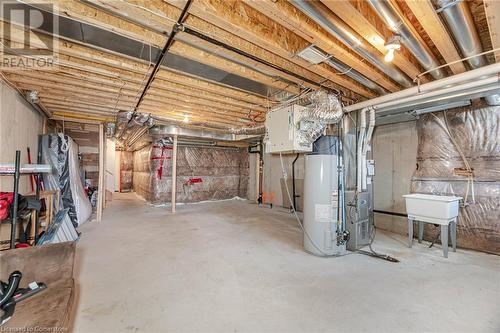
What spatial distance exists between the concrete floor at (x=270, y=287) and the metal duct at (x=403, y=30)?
220cm

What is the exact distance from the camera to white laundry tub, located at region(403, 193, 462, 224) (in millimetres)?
2838

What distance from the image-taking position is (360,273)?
94.3 inches

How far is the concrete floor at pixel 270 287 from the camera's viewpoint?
162cm

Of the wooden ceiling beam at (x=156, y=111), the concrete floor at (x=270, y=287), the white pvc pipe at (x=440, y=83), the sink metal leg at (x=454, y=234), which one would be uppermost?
the wooden ceiling beam at (x=156, y=111)

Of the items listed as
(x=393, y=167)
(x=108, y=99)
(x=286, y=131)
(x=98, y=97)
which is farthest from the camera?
(x=393, y=167)

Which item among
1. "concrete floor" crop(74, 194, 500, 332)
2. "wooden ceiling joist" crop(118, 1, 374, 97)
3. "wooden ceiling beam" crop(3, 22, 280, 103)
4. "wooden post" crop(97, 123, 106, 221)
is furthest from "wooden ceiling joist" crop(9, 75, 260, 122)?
"concrete floor" crop(74, 194, 500, 332)

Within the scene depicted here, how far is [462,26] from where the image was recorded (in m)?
1.62

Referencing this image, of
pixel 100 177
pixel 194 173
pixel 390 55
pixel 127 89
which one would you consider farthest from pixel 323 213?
pixel 194 173

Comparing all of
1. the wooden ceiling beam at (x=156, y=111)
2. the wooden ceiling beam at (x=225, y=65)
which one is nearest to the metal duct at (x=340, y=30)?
the wooden ceiling beam at (x=225, y=65)

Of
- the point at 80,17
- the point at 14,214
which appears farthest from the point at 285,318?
the point at 80,17

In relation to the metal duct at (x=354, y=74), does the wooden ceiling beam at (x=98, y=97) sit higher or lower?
lower

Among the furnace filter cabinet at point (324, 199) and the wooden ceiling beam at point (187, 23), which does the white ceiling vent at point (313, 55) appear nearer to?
the wooden ceiling beam at point (187, 23)

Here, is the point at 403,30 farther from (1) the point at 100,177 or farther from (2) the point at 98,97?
(1) the point at 100,177

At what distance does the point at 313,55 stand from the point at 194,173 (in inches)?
233
